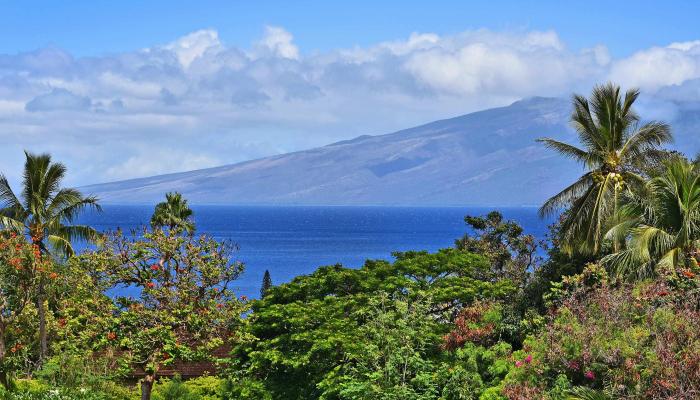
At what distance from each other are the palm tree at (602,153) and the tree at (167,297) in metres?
11.1

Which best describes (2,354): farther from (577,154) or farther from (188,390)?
(577,154)

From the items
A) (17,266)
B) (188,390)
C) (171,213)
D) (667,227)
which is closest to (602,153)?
(667,227)

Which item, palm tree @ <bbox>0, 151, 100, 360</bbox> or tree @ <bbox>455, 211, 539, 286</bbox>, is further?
tree @ <bbox>455, 211, 539, 286</bbox>

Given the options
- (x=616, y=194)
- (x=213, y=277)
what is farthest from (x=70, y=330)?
(x=616, y=194)

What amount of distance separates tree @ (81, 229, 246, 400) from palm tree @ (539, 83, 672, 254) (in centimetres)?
1107

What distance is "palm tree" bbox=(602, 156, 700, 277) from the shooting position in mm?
24469

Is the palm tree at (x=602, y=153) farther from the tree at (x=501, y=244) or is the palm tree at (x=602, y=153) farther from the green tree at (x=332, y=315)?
the tree at (x=501, y=244)

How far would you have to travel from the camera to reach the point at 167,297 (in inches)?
1048

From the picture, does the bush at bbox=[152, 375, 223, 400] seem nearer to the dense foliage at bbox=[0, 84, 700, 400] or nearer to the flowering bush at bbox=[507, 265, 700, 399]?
the dense foliage at bbox=[0, 84, 700, 400]

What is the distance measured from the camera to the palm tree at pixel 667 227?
2447 cm

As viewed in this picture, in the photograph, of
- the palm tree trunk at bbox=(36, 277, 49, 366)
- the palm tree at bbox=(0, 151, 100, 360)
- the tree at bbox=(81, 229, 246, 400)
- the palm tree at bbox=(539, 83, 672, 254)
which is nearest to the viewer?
the tree at bbox=(81, 229, 246, 400)

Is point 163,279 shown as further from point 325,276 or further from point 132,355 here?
point 325,276

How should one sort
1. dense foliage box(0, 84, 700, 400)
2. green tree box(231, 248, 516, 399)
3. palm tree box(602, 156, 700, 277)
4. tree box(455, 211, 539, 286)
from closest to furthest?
dense foliage box(0, 84, 700, 400) → palm tree box(602, 156, 700, 277) → green tree box(231, 248, 516, 399) → tree box(455, 211, 539, 286)

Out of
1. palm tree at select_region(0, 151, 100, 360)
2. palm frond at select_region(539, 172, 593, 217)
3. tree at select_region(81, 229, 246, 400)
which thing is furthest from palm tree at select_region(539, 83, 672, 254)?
palm tree at select_region(0, 151, 100, 360)
